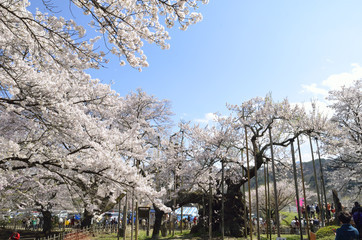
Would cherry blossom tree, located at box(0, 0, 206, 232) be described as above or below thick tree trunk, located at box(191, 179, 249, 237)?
above

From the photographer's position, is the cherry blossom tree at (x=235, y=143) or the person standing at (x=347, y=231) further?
the cherry blossom tree at (x=235, y=143)

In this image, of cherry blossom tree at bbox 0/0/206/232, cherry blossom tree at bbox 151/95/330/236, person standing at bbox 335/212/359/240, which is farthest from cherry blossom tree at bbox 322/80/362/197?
cherry blossom tree at bbox 0/0/206/232

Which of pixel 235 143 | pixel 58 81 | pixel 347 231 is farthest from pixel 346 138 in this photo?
pixel 58 81

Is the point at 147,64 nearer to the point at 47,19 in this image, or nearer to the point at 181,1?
the point at 181,1

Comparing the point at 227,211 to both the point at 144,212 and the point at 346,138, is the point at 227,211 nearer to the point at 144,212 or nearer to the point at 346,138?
the point at 144,212

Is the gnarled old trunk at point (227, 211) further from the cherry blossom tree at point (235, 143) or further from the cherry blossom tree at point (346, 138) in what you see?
the cherry blossom tree at point (346, 138)

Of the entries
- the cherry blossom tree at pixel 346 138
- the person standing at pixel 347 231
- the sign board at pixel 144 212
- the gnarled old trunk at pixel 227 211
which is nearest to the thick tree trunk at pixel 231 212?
the gnarled old trunk at pixel 227 211

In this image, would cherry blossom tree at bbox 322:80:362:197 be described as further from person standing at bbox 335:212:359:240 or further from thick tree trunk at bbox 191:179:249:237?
person standing at bbox 335:212:359:240

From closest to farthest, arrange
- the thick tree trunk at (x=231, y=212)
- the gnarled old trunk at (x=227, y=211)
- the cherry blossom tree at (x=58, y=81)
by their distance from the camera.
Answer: the cherry blossom tree at (x=58, y=81), the thick tree trunk at (x=231, y=212), the gnarled old trunk at (x=227, y=211)

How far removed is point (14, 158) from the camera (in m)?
6.21

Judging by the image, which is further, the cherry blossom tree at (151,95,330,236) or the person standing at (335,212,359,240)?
the cherry blossom tree at (151,95,330,236)

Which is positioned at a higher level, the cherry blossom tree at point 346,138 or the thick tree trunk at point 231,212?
the cherry blossom tree at point 346,138

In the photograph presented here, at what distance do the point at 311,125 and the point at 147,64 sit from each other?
14.6 m

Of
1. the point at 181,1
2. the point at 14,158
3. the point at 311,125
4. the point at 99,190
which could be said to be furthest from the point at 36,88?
the point at 311,125
